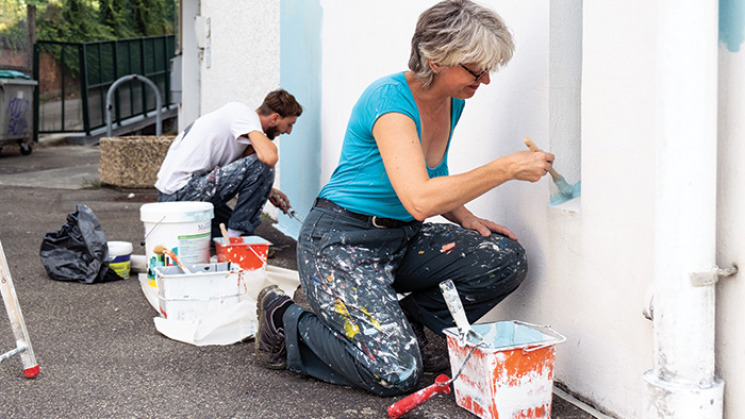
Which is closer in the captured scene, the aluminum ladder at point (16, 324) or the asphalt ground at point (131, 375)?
the asphalt ground at point (131, 375)

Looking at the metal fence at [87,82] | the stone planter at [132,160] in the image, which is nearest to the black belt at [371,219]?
the stone planter at [132,160]

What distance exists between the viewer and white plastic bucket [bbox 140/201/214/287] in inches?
149

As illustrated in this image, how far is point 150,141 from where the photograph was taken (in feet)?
26.6

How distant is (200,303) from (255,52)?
11.8 ft

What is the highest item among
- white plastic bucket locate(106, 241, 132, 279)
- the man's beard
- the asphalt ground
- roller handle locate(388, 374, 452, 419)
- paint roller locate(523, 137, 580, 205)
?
the man's beard

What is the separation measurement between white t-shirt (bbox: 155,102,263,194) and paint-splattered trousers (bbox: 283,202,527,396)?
2.04 meters

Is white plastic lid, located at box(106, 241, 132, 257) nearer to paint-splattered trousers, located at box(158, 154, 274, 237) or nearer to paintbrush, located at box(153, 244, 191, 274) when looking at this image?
paint-splattered trousers, located at box(158, 154, 274, 237)

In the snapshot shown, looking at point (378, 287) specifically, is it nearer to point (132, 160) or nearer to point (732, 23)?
point (732, 23)

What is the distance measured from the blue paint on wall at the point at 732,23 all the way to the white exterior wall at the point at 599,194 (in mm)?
28

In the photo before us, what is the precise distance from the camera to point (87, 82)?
561 inches

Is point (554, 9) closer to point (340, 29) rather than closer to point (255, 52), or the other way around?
point (340, 29)

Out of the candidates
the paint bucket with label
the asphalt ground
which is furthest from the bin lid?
the paint bucket with label

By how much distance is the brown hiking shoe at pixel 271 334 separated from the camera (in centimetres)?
270

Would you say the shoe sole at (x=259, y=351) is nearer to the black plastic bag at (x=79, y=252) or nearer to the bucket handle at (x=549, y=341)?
the bucket handle at (x=549, y=341)
